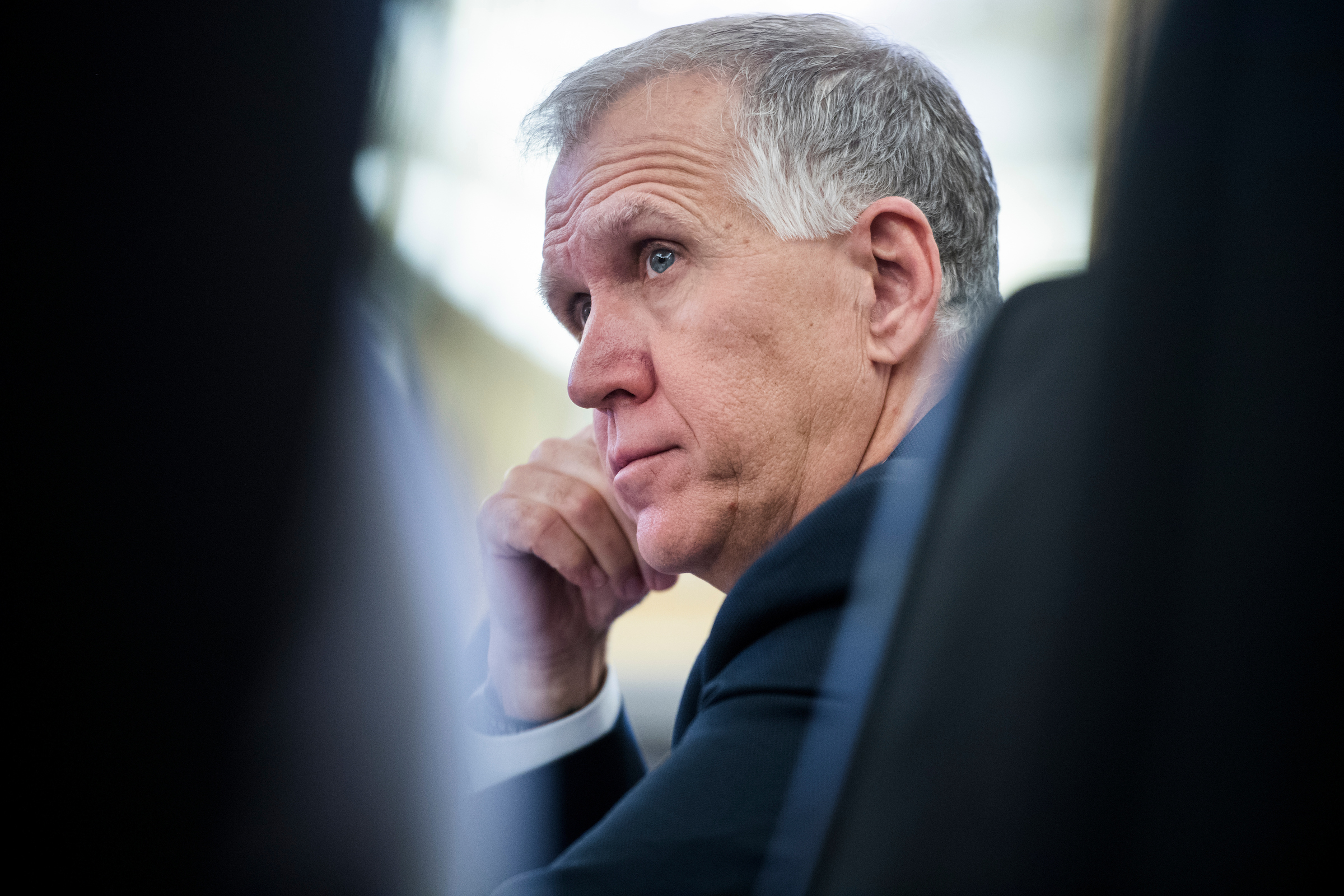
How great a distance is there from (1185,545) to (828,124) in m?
0.80

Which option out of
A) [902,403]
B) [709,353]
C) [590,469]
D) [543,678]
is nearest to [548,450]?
[590,469]

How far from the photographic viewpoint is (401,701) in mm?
1240

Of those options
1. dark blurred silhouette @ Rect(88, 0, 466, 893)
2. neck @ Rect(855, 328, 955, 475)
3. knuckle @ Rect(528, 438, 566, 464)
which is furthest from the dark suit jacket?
knuckle @ Rect(528, 438, 566, 464)

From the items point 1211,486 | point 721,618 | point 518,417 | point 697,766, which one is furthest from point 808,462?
point 518,417

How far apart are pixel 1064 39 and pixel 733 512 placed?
1540mm

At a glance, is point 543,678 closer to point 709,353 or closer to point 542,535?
point 542,535

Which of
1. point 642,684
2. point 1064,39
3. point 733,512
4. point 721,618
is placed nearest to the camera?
point 721,618

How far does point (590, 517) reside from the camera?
124cm

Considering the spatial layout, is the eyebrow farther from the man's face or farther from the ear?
the ear

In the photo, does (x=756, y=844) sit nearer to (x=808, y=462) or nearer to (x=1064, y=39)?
(x=808, y=462)

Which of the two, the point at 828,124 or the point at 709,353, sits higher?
the point at 828,124

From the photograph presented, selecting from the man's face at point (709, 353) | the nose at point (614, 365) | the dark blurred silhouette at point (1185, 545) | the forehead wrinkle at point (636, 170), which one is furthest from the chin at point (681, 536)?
the dark blurred silhouette at point (1185, 545)

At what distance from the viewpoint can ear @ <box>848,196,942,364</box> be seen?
964 millimetres

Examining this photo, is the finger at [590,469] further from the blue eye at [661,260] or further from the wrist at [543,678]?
the blue eye at [661,260]
